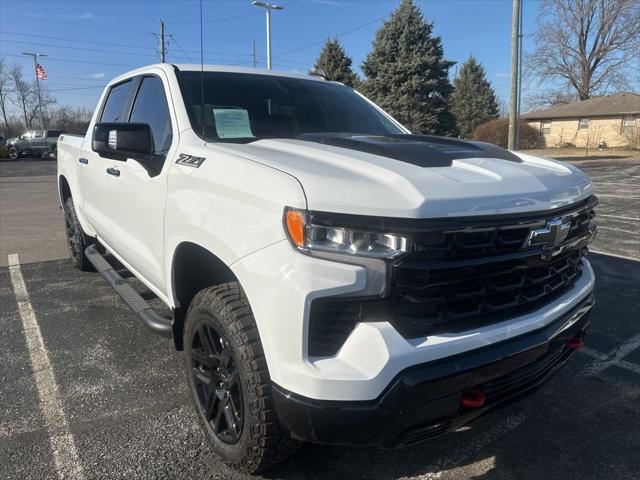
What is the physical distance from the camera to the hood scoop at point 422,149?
2164 millimetres

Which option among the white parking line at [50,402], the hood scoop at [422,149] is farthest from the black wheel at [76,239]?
the hood scoop at [422,149]

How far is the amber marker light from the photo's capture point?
1.76 metres

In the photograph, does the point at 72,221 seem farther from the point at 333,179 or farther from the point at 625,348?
the point at 625,348

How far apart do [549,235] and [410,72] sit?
2864 cm

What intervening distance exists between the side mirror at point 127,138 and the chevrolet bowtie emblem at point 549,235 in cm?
196

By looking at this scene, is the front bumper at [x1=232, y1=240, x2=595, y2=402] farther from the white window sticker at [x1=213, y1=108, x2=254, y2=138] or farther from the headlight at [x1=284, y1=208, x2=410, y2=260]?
the white window sticker at [x1=213, y1=108, x2=254, y2=138]

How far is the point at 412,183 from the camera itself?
71.2 inches

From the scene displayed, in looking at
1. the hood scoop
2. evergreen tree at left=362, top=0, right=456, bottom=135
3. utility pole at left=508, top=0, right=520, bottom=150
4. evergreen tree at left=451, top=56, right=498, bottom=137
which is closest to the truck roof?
the hood scoop

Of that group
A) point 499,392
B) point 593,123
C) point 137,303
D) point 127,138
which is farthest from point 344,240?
point 593,123

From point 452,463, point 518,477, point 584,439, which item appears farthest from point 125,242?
point 584,439

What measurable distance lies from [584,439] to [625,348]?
140cm

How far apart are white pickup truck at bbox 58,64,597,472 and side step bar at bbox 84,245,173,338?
0.17m

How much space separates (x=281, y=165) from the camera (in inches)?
78.7

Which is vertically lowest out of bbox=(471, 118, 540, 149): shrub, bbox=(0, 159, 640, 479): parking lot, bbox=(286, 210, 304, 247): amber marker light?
bbox=(0, 159, 640, 479): parking lot
